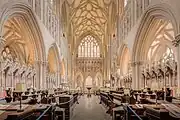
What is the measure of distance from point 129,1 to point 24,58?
11.2 metres

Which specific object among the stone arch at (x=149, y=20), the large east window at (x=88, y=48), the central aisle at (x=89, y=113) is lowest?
the central aisle at (x=89, y=113)

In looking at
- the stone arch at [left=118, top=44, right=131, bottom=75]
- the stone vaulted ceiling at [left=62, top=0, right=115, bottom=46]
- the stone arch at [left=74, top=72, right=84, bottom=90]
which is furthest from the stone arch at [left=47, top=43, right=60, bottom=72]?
the stone arch at [left=74, top=72, right=84, bottom=90]

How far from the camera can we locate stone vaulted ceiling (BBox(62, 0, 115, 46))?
1330 inches

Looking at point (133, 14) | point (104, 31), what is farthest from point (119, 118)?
point (104, 31)

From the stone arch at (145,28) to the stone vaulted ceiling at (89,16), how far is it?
15.0 metres

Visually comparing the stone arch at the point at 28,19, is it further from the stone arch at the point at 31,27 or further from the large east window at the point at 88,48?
the large east window at the point at 88,48

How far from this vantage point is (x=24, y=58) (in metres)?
24.2

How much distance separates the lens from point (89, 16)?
1599 inches

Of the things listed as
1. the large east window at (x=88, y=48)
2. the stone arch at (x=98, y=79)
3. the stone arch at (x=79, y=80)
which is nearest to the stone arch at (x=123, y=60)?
the stone arch at (x=98, y=79)

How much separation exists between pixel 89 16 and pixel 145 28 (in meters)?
25.6

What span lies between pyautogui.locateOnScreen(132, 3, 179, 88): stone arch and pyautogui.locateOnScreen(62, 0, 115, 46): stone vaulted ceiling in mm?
14957

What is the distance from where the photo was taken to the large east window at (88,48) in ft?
148

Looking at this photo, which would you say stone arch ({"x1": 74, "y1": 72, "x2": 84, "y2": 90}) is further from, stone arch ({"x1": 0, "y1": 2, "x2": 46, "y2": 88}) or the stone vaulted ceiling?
stone arch ({"x1": 0, "y1": 2, "x2": 46, "y2": 88})

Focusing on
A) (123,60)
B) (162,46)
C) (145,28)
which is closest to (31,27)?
(145,28)
